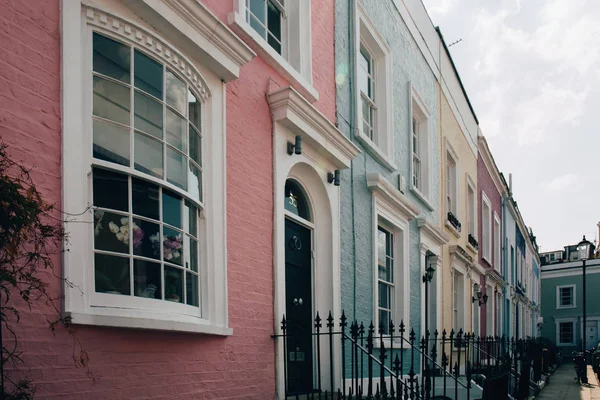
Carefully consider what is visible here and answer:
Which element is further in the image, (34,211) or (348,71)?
(348,71)

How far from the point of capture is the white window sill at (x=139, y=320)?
12.6ft

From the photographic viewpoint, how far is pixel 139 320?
4238 millimetres

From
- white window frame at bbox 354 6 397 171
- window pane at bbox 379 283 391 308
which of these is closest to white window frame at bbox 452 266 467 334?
window pane at bbox 379 283 391 308

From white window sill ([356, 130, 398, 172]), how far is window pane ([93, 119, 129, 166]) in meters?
5.12

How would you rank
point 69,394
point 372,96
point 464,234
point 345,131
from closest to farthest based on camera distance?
point 69,394, point 345,131, point 372,96, point 464,234

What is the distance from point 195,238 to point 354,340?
2.19m

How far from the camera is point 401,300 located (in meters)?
10.7

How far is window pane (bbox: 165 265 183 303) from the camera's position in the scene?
15.8 ft

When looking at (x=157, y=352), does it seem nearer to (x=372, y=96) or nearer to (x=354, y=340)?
(x=354, y=340)

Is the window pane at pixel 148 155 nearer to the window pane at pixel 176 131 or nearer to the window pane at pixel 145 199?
the window pane at pixel 145 199

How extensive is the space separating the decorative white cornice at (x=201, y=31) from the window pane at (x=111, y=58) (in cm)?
35

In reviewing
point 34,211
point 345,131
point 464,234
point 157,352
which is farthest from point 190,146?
point 464,234

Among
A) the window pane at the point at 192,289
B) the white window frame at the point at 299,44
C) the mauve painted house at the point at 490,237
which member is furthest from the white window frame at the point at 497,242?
the window pane at the point at 192,289

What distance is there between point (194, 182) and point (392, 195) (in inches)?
216
